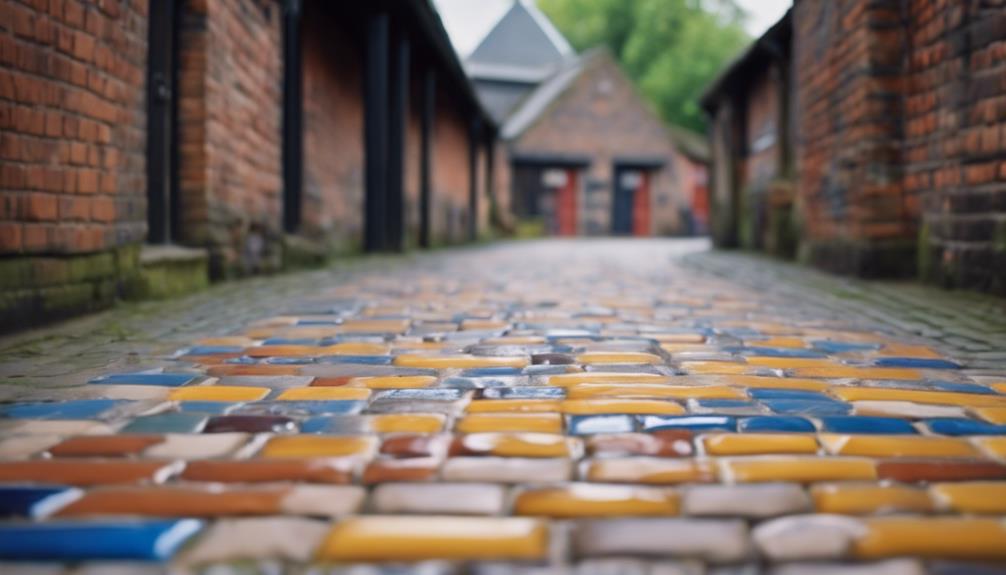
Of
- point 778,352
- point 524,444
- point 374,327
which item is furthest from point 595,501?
point 374,327

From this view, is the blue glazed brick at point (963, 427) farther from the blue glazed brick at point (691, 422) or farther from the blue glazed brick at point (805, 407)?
the blue glazed brick at point (691, 422)

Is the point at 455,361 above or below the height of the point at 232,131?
below

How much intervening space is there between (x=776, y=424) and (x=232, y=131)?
13.4ft

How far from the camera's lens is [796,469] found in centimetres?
151

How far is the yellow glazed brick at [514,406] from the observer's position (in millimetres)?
1938

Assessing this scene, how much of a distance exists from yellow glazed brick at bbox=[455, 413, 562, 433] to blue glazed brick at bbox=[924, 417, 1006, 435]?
769 millimetres

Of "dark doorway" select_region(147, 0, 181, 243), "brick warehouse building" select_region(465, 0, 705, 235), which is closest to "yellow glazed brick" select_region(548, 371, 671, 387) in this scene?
"dark doorway" select_region(147, 0, 181, 243)

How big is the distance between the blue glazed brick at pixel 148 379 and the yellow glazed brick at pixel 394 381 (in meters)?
0.43

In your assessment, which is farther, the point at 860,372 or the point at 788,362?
the point at 788,362

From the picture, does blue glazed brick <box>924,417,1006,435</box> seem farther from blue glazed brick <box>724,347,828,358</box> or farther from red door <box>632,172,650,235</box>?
red door <box>632,172,650,235</box>

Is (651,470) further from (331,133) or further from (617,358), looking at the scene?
(331,133)

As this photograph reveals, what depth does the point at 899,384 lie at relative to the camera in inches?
88.8

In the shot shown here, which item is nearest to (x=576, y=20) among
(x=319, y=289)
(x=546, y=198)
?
(x=546, y=198)

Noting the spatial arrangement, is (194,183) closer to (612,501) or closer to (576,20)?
(612,501)
